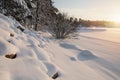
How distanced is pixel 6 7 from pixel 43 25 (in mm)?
8013

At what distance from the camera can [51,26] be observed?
15.5 meters

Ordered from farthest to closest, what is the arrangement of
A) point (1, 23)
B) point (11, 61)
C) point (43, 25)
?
point (43, 25), point (1, 23), point (11, 61)

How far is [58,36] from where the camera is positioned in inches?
593

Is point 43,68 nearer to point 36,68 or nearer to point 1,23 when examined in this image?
point 36,68

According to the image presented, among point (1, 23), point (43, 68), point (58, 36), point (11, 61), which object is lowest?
point (58, 36)

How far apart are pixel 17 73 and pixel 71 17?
43.2 ft

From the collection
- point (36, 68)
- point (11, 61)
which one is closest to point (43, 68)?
point (36, 68)

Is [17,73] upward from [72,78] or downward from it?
upward

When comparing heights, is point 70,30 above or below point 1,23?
below

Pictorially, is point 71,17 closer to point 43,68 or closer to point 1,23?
point 1,23

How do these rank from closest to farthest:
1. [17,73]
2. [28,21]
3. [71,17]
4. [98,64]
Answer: [17,73] → [98,64] → [71,17] → [28,21]

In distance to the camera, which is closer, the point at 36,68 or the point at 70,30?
the point at 36,68

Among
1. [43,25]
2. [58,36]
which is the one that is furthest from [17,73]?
[43,25]

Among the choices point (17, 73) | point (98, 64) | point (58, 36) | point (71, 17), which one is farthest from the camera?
point (71, 17)
